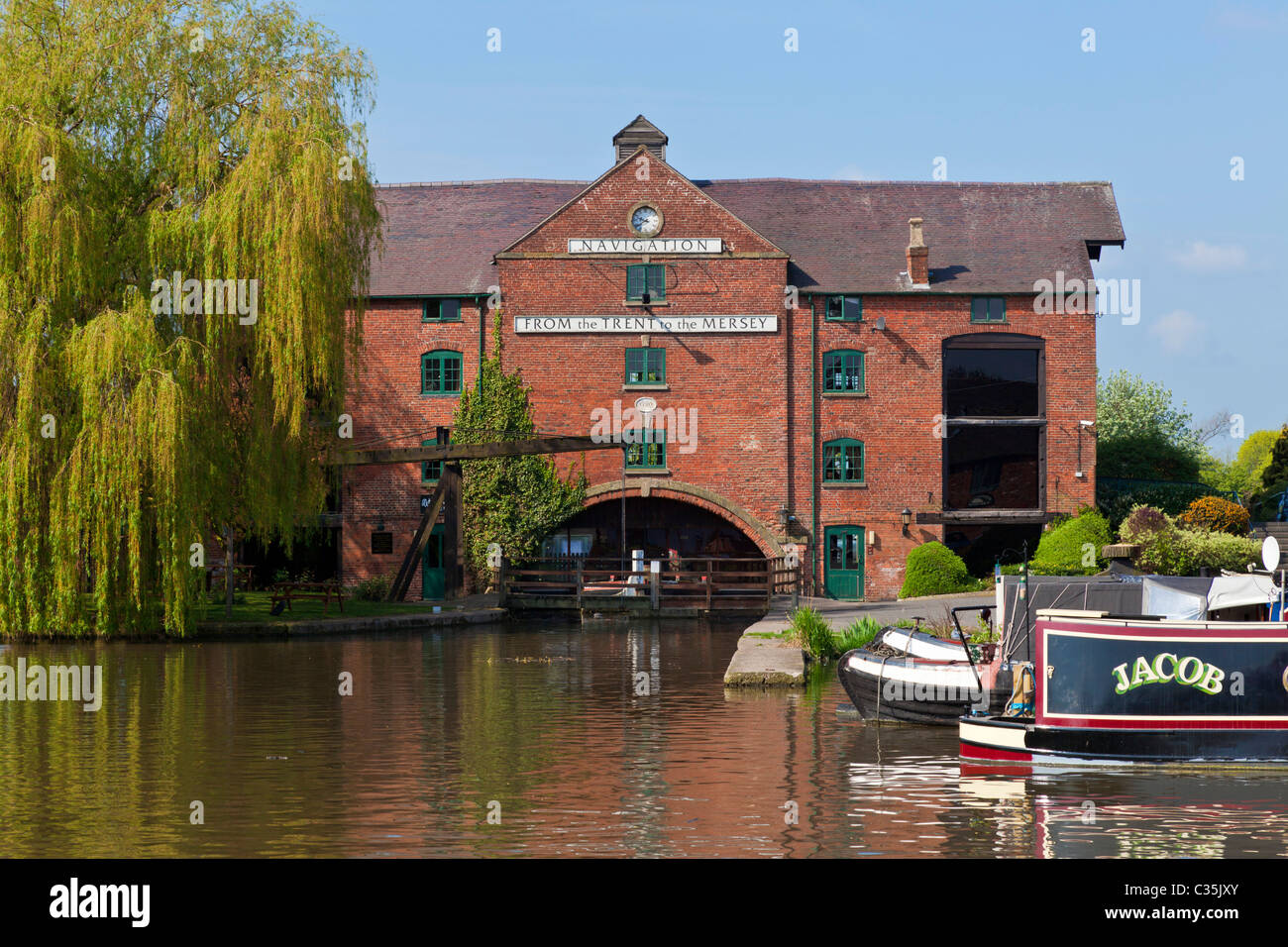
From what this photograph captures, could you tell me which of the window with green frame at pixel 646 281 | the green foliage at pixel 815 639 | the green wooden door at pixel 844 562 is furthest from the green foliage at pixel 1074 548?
the green foliage at pixel 815 639

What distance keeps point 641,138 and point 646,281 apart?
5.60 m

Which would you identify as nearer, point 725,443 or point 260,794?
point 260,794

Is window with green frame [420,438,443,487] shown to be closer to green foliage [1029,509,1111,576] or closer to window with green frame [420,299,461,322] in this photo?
window with green frame [420,299,461,322]

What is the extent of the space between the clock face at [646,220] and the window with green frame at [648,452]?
542 cm

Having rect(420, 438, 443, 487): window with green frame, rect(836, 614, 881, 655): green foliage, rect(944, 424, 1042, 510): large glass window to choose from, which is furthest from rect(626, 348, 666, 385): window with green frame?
rect(836, 614, 881, 655): green foliage

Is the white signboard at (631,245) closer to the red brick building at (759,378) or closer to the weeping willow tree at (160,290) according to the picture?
the red brick building at (759,378)

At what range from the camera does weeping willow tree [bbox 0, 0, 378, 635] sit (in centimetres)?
2427

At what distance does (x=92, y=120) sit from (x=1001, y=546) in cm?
2497

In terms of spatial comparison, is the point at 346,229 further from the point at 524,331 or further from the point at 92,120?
the point at 524,331

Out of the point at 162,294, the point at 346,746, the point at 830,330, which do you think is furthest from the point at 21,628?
the point at 830,330

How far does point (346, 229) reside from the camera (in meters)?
28.2

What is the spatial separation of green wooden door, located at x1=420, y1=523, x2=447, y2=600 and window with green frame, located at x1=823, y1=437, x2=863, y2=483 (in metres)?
10.8

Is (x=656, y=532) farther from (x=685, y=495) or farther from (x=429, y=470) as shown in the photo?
(x=429, y=470)

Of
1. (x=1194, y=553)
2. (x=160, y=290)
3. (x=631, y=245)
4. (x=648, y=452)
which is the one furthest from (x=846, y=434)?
(x=160, y=290)
